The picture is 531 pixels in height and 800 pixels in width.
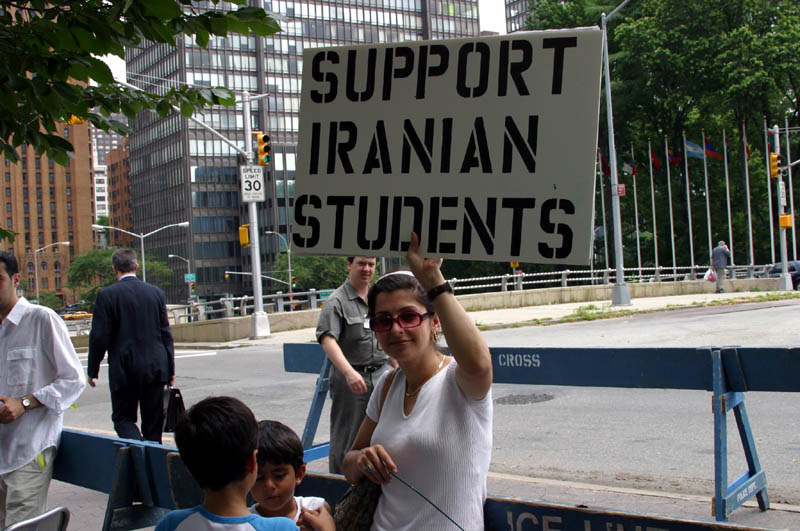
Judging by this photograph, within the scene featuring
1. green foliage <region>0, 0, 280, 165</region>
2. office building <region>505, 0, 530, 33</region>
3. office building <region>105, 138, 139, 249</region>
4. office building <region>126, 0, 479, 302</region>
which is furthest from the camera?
office building <region>105, 138, 139, 249</region>

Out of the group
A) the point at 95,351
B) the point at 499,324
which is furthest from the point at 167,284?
the point at 95,351

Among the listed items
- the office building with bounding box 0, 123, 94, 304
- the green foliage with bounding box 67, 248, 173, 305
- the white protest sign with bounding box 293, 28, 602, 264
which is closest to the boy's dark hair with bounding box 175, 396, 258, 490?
the white protest sign with bounding box 293, 28, 602, 264

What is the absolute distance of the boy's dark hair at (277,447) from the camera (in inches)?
109

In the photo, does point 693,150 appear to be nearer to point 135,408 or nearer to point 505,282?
point 505,282

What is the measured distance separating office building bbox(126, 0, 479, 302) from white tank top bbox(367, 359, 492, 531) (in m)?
104

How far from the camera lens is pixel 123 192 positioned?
160750 mm

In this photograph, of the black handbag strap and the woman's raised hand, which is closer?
the woman's raised hand

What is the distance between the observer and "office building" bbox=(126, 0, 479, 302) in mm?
111812

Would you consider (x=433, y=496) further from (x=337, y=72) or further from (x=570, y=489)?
(x=570, y=489)

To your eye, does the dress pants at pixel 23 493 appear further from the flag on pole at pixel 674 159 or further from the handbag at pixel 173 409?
the flag on pole at pixel 674 159

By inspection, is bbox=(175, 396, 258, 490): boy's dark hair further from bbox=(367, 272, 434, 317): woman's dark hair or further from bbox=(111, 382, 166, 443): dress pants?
bbox=(111, 382, 166, 443): dress pants

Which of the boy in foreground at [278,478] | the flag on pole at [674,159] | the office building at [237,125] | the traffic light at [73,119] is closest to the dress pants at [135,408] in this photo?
the traffic light at [73,119]

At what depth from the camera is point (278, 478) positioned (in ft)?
9.17

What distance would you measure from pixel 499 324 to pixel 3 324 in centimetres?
1792
